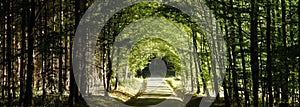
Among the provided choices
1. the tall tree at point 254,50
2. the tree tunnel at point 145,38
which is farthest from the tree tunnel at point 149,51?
the tall tree at point 254,50

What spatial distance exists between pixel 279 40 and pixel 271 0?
1.36 m

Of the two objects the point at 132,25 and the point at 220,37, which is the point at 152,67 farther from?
the point at 220,37

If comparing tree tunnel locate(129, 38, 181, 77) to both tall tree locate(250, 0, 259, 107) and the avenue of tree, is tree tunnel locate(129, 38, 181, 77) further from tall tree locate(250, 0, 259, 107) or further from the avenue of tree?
tall tree locate(250, 0, 259, 107)

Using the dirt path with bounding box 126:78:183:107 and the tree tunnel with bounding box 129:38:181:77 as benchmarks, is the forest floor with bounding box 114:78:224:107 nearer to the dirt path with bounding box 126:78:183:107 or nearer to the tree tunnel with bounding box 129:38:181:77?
the dirt path with bounding box 126:78:183:107

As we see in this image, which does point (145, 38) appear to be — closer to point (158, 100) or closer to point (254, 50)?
point (158, 100)

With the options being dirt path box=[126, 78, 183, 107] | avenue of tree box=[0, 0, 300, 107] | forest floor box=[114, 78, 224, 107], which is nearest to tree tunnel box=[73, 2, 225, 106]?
avenue of tree box=[0, 0, 300, 107]

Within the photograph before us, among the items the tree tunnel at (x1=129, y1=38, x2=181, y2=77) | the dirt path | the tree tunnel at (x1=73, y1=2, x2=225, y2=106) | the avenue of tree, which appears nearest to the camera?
the avenue of tree

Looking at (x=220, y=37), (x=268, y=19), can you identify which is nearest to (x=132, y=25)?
(x=220, y=37)

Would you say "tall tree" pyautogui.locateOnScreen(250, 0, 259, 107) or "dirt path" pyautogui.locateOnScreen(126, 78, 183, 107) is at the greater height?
"tall tree" pyautogui.locateOnScreen(250, 0, 259, 107)

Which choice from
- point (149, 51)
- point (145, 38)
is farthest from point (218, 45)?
point (149, 51)

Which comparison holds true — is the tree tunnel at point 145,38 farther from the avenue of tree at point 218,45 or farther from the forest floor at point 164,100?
the forest floor at point 164,100

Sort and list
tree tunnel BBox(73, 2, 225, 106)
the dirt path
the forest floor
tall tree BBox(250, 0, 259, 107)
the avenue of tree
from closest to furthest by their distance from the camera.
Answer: the avenue of tree → tall tree BBox(250, 0, 259, 107) → tree tunnel BBox(73, 2, 225, 106) → the forest floor → the dirt path

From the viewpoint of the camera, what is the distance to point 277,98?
496 inches

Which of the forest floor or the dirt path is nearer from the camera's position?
the forest floor
